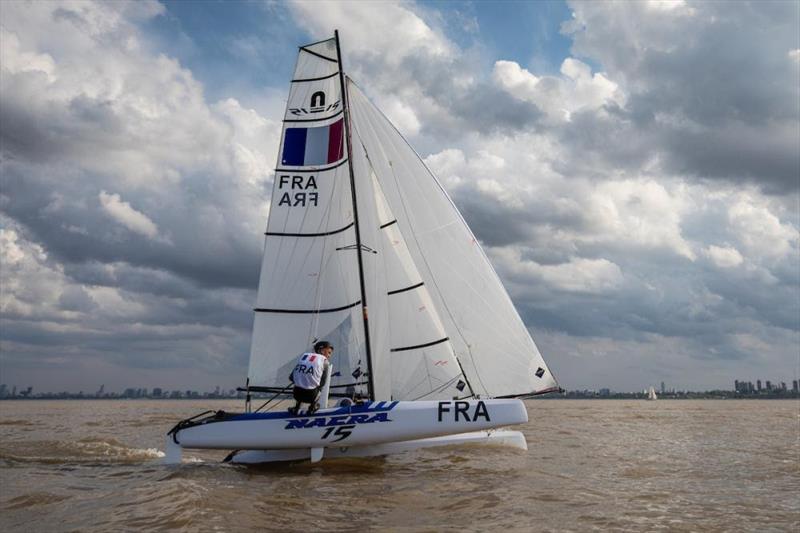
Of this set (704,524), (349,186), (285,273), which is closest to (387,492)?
(704,524)

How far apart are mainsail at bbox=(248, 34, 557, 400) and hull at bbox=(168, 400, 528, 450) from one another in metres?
1.86

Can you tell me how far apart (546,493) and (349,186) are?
844 cm

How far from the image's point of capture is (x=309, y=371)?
11539mm

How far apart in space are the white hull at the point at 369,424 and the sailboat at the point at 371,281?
3.49 feet

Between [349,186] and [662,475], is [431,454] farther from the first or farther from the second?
[349,186]

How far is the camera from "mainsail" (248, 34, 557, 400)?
44.9 feet

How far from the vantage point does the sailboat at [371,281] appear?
13617mm

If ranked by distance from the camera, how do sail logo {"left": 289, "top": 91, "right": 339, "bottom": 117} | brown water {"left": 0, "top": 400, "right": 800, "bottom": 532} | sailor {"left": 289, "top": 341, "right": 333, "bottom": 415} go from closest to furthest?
brown water {"left": 0, "top": 400, "right": 800, "bottom": 532} → sailor {"left": 289, "top": 341, "right": 333, "bottom": 415} → sail logo {"left": 289, "top": 91, "right": 339, "bottom": 117}

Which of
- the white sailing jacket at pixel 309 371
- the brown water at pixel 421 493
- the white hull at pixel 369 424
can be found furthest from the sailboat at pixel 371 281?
the white sailing jacket at pixel 309 371

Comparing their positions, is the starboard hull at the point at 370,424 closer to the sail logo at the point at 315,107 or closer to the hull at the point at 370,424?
the hull at the point at 370,424

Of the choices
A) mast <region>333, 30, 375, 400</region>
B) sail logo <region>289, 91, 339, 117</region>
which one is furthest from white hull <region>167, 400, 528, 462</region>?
sail logo <region>289, 91, 339, 117</region>

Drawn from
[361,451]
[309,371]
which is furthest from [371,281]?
[361,451]

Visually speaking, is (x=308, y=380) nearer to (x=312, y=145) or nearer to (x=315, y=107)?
(x=312, y=145)

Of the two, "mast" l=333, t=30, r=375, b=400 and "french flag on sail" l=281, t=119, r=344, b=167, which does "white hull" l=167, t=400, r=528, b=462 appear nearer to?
"mast" l=333, t=30, r=375, b=400
